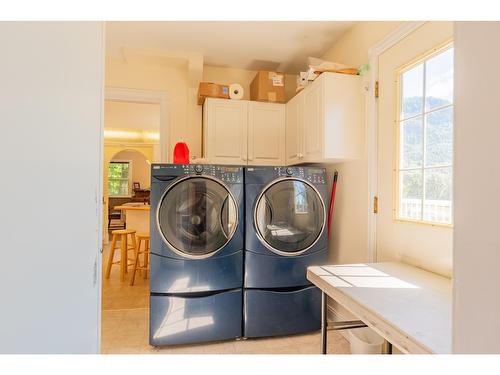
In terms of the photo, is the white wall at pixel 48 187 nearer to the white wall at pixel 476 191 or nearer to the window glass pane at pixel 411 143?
the white wall at pixel 476 191

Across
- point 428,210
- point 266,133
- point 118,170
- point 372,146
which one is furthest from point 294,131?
point 118,170

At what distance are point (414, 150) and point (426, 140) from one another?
0.10 metres

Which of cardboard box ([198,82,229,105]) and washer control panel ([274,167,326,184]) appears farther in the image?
cardboard box ([198,82,229,105])

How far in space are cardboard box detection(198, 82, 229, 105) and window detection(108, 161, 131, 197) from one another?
22.6ft

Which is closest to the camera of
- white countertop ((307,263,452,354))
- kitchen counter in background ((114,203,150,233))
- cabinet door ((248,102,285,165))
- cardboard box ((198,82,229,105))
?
white countertop ((307,263,452,354))

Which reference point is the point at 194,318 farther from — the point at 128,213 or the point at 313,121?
the point at 128,213

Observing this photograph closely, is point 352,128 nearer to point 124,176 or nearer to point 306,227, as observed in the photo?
point 306,227

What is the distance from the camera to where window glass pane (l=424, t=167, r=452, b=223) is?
56.3 inches

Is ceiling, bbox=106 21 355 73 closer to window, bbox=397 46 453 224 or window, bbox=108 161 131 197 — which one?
window, bbox=397 46 453 224

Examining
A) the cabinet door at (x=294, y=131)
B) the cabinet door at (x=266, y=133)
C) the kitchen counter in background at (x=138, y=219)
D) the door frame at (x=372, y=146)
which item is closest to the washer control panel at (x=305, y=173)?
the cabinet door at (x=294, y=131)

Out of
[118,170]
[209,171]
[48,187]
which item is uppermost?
[118,170]

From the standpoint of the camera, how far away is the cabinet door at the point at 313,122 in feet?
6.93

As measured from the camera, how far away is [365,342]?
169cm

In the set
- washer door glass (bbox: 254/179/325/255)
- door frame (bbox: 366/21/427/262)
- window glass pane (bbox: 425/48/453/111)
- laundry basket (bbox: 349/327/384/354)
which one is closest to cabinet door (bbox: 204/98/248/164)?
washer door glass (bbox: 254/179/325/255)
